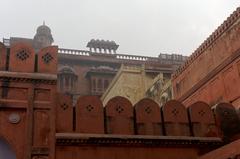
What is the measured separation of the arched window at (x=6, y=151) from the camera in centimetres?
653

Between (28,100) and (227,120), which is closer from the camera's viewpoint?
(28,100)

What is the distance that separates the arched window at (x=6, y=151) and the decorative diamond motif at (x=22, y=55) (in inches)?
64.4

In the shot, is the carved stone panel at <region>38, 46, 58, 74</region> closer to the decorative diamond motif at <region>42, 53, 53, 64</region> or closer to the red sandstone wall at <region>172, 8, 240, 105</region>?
the decorative diamond motif at <region>42, 53, 53, 64</region>

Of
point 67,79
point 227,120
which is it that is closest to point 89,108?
point 227,120

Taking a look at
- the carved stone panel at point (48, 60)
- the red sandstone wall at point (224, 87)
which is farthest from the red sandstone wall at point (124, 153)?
the red sandstone wall at point (224, 87)

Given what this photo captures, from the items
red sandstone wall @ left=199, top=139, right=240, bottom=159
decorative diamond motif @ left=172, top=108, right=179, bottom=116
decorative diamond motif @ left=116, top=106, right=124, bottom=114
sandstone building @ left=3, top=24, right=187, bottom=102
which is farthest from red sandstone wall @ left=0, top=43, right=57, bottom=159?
sandstone building @ left=3, top=24, right=187, bottom=102

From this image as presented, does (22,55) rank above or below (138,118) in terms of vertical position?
above

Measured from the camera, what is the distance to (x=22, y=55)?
24.1 ft

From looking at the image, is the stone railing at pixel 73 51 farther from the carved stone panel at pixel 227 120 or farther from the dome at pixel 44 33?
the carved stone panel at pixel 227 120

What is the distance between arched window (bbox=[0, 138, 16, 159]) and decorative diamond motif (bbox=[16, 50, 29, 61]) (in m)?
1.64

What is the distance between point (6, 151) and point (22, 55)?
187cm

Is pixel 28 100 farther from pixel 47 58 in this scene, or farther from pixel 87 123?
pixel 87 123

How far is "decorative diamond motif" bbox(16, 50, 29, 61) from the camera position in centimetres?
732

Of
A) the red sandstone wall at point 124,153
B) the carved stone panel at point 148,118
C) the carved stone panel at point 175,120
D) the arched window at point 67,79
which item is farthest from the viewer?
the arched window at point 67,79
